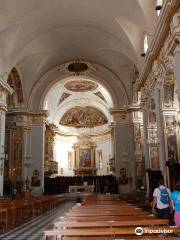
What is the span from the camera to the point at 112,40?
56.7ft

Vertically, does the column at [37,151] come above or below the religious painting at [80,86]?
below

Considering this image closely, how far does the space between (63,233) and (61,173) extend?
86.2 feet

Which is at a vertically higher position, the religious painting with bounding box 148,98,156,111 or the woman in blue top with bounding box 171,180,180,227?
the religious painting with bounding box 148,98,156,111

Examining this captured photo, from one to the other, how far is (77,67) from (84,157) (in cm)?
1119

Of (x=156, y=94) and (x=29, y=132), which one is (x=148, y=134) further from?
(x=29, y=132)

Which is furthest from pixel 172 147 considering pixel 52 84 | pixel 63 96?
pixel 63 96

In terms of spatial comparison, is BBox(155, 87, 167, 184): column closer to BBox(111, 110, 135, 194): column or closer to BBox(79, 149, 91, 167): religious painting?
BBox(111, 110, 135, 194): column

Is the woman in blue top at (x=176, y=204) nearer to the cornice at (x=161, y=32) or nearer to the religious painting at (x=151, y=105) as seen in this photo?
the cornice at (x=161, y=32)

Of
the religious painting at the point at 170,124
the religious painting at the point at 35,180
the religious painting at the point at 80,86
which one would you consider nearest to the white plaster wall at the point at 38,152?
the religious painting at the point at 35,180

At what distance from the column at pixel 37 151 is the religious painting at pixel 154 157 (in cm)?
894

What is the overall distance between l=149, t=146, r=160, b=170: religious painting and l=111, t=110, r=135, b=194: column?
6.04m

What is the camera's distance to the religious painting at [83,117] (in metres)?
31.4

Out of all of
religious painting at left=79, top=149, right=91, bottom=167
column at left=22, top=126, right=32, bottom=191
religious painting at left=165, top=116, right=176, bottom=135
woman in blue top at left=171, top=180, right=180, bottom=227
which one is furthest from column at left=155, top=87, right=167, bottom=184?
religious painting at left=79, top=149, right=91, bottom=167

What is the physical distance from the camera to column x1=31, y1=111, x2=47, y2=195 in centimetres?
2008
